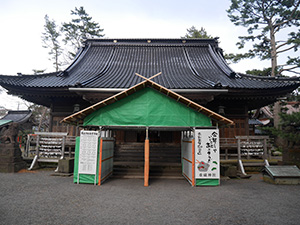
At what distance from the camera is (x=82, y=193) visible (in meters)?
5.94

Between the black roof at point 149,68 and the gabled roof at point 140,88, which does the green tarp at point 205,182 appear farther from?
the black roof at point 149,68

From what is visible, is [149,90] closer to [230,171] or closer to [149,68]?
[230,171]

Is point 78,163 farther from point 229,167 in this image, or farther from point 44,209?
point 229,167

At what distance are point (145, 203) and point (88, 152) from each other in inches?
127

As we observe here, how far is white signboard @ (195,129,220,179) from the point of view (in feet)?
22.4

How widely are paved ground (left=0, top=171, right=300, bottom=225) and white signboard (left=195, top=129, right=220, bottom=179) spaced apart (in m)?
0.56

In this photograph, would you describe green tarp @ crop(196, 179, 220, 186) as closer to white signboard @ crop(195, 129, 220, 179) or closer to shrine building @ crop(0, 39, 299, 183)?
white signboard @ crop(195, 129, 220, 179)

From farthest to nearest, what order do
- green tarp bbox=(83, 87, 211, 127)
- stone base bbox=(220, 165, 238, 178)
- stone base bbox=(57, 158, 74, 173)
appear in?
stone base bbox=(57, 158, 74, 173) < stone base bbox=(220, 165, 238, 178) < green tarp bbox=(83, 87, 211, 127)

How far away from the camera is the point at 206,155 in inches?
271

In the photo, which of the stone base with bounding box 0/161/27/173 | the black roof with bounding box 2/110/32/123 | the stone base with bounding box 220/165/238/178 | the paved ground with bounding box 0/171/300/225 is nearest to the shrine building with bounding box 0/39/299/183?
the stone base with bounding box 220/165/238/178

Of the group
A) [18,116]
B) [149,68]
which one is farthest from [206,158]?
[18,116]

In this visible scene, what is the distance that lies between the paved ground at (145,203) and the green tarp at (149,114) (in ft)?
8.23

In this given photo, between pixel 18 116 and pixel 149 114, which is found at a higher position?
pixel 18 116

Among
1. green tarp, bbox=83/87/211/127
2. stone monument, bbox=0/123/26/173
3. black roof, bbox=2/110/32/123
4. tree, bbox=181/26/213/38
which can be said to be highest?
tree, bbox=181/26/213/38
